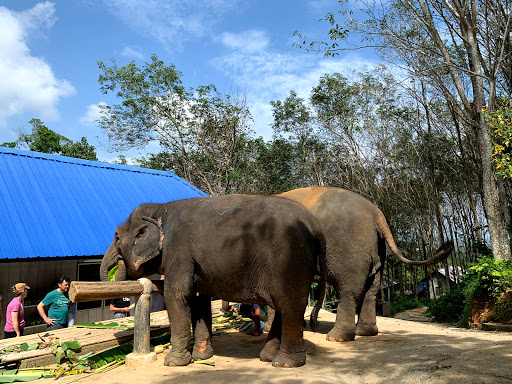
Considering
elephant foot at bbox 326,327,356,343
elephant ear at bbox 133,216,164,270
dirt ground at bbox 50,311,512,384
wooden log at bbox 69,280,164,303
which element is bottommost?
dirt ground at bbox 50,311,512,384

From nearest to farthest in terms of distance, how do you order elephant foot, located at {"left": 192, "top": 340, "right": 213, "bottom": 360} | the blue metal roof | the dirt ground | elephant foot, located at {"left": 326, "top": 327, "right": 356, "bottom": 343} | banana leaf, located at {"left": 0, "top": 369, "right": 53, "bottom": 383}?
the dirt ground, banana leaf, located at {"left": 0, "top": 369, "right": 53, "bottom": 383}, elephant foot, located at {"left": 192, "top": 340, "right": 213, "bottom": 360}, elephant foot, located at {"left": 326, "top": 327, "right": 356, "bottom": 343}, the blue metal roof

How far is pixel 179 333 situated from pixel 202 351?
2.00 ft

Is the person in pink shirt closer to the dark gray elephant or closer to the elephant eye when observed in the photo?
the elephant eye

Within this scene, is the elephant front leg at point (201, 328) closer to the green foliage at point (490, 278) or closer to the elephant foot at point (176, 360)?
the elephant foot at point (176, 360)

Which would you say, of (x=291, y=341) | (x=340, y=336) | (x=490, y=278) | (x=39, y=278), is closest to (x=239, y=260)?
(x=291, y=341)

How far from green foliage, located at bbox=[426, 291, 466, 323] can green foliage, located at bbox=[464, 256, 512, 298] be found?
3.42 meters

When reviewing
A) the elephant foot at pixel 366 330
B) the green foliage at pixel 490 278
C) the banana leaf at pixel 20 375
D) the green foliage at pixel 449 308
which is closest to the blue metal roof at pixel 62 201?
the banana leaf at pixel 20 375

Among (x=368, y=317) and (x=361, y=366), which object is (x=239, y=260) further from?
(x=368, y=317)

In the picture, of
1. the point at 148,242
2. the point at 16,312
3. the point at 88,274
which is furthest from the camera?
the point at 88,274

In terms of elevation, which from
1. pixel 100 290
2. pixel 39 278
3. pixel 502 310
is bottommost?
pixel 502 310

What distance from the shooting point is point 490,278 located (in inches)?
398

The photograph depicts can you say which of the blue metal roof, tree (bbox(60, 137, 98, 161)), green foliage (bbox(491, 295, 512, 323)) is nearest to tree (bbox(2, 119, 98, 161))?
tree (bbox(60, 137, 98, 161))

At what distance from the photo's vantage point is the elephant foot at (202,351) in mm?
6105

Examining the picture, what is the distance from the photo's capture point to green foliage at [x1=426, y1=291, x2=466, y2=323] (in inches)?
562
